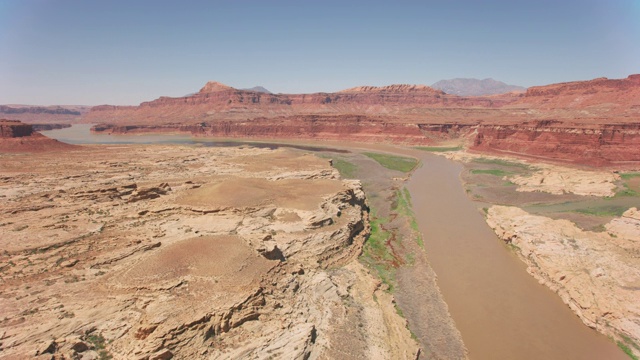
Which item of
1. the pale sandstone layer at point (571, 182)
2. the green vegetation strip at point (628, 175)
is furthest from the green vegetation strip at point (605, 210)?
the green vegetation strip at point (628, 175)

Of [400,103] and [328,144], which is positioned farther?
[400,103]

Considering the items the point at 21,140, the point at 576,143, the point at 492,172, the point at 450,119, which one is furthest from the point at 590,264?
the point at 450,119

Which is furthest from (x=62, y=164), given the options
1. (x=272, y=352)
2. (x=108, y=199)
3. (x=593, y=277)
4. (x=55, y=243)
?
(x=593, y=277)

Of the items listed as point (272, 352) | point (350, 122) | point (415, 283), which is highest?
point (350, 122)

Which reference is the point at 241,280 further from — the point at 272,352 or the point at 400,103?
the point at 400,103

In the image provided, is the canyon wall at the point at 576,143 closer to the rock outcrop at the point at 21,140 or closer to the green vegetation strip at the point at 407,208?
the green vegetation strip at the point at 407,208

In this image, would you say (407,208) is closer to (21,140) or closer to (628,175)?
(628,175)

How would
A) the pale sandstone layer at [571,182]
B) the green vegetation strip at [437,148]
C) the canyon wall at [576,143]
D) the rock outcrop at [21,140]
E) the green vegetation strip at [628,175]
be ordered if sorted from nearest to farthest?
the pale sandstone layer at [571,182], the green vegetation strip at [628,175], the canyon wall at [576,143], the rock outcrop at [21,140], the green vegetation strip at [437,148]
